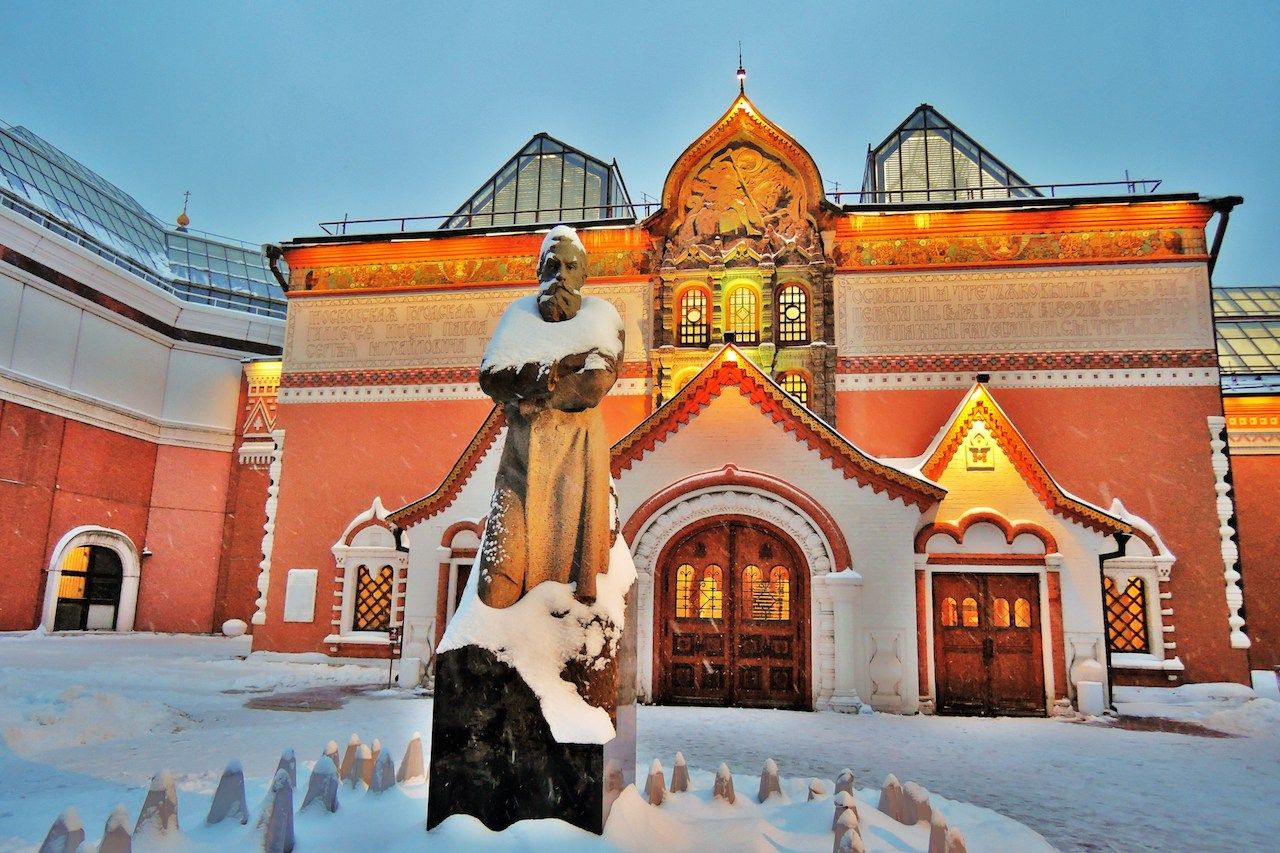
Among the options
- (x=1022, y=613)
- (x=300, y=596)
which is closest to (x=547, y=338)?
(x=1022, y=613)

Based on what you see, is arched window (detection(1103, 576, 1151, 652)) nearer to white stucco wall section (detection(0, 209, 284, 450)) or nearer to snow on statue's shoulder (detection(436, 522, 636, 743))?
snow on statue's shoulder (detection(436, 522, 636, 743))

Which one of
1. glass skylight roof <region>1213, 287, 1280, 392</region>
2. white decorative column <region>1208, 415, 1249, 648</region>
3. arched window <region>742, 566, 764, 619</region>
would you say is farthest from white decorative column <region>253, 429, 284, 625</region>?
glass skylight roof <region>1213, 287, 1280, 392</region>

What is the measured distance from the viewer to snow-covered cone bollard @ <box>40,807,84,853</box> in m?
3.64

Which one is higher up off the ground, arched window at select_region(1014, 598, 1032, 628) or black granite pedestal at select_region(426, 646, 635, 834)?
arched window at select_region(1014, 598, 1032, 628)

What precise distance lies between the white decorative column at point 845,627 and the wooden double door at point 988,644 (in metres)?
1.36

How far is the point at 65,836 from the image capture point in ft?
12.0

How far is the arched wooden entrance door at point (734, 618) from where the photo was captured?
1249 cm

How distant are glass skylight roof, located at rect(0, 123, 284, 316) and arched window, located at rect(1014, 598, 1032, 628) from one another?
80.8 feet

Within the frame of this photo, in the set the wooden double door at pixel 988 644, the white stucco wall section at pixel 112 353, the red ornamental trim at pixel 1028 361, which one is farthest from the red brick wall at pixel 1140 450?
the white stucco wall section at pixel 112 353

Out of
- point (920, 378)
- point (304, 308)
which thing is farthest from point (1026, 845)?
point (304, 308)

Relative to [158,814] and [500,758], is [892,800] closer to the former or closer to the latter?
[500,758]

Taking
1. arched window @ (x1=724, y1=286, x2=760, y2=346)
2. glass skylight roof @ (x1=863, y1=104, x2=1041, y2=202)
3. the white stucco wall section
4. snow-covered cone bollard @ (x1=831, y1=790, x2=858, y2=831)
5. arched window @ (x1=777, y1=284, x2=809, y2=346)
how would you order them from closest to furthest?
1. snow-covered cone bollard @ (x1=831, y1=790, x2=858, y2=831)
2. arched window @ (x1=777, y1=284, x2=809, y2=346)
3. arched window @ (x1=724, y1=286, x2=760, y2=346)
4. glass skylight roof @ (x1=863, y1=104, x2=1041, y2=202)
5. the white stucco wall section

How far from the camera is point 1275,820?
6691 mm

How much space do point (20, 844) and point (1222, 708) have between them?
1567 centimetres
